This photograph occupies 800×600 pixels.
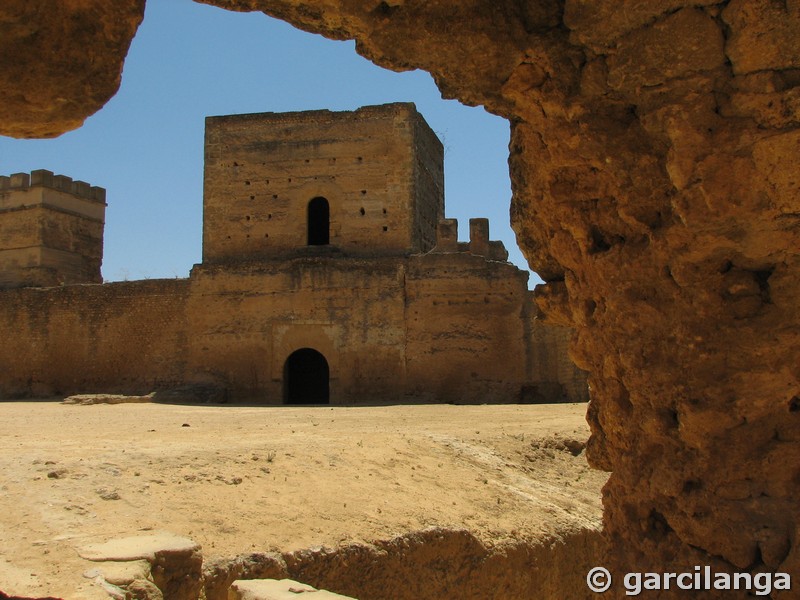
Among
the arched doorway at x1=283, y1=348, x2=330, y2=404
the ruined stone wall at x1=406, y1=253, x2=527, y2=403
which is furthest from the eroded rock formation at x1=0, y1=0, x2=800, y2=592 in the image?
the arched doorway at x1=283, y1=348, x2=330, y2=404

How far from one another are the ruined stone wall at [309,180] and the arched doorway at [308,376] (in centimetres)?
289

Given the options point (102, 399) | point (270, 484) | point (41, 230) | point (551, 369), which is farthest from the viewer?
point (41, 230)

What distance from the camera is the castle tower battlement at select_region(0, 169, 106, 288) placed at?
21734 millimetres

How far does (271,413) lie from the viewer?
13062mm

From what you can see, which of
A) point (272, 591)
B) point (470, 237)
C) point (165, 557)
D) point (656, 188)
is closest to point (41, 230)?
point (470, 237)

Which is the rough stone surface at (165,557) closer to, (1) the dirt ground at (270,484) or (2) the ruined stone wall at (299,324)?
(1) the dirt ground at (270,484)

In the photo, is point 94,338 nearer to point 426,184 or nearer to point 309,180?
point 309,180

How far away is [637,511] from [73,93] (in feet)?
10.9

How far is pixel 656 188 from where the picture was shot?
11.5ft

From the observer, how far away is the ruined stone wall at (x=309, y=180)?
756 inches

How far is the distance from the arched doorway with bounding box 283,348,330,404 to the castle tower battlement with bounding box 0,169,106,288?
7.65 m

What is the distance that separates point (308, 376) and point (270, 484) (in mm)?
13768

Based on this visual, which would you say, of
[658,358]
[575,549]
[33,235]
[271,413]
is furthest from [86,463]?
[33,235]

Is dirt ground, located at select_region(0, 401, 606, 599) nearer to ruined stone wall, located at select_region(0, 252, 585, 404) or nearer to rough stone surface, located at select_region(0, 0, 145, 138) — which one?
rough stone surface, located at select_region(0, 0, 145, 138)
